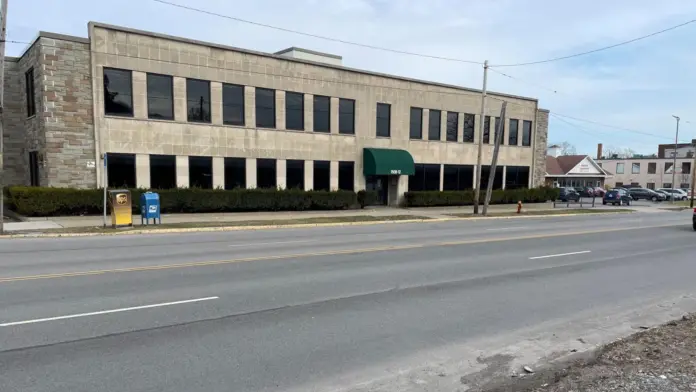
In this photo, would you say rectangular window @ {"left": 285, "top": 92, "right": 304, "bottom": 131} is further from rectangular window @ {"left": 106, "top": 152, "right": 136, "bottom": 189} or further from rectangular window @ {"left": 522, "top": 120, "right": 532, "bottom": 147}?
rectangular window @ {"left": 522, "top": 120, "right": 532, "bottom": 147}

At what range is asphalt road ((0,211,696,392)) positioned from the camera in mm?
4402

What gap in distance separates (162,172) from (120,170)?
1873 mm

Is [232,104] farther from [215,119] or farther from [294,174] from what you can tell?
[294,174]

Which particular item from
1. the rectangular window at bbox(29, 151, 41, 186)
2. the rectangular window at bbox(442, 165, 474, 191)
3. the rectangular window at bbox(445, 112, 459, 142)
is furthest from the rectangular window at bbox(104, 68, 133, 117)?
the rectangular window at bbox(442, 165, 474, 191)

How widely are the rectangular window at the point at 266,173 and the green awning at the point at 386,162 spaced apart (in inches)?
242

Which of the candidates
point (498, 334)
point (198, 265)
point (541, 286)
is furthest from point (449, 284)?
point (198, 265)

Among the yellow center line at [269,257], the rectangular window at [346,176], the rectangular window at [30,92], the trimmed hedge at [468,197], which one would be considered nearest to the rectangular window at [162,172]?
the rectangular window at [30,92]

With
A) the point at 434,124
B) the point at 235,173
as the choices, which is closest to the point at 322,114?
the point at 235,173

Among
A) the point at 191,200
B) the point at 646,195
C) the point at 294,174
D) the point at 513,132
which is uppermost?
the point at 513,132

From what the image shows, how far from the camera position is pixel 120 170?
69.2ft

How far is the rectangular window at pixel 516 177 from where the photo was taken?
3672cm

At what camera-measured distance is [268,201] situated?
2400 centimetres

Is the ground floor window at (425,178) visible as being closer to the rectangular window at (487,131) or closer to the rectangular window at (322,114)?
the rectangular window at (487,131)

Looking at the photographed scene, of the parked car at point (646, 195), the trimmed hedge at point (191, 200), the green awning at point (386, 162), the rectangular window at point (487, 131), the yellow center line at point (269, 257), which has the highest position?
the rectangular window at point (487, 131)
